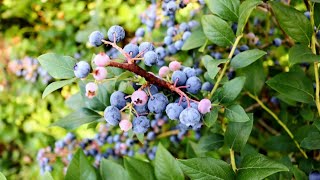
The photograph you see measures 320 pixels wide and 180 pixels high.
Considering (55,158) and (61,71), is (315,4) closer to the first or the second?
(61,71)

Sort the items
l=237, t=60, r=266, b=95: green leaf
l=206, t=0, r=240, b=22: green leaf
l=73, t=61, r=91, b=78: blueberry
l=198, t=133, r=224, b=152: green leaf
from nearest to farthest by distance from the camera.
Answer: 1. l=73, t=61, r=91, b=78: blueberry
2. l=206, t=0, r=240, b=22: green leaf
3. l=198, t=133, r=224, b=152: green leaf
4. l=237, t=60, r=266, b=95: green leaf

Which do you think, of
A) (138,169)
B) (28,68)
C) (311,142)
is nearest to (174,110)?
(138,169)

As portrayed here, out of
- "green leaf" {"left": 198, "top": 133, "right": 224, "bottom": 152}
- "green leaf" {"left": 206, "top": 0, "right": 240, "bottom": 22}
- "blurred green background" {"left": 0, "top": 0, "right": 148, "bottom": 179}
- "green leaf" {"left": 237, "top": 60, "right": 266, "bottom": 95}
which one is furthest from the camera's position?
"blurred green background" {"left": 0, "top": 0, "right": 148, "bottom": 179}

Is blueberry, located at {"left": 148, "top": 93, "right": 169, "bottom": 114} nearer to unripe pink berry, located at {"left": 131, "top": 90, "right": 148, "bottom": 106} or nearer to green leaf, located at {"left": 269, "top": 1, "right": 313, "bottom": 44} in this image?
unripe pink berry, located at {"left": 131, "top": 90, "right": 148, "bottom": 106}

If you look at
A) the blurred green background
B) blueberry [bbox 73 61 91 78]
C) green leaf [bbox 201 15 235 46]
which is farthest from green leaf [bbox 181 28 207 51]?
the blurred green background

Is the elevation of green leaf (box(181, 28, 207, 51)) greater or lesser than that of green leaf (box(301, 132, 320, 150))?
greater

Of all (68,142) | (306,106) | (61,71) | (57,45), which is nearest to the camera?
(61,71)

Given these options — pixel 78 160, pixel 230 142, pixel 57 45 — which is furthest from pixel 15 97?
pixel 230 142
